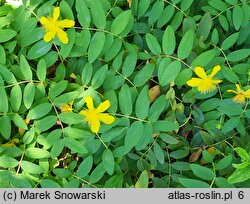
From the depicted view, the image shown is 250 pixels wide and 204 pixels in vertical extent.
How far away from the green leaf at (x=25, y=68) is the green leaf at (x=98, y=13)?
0.30 metres

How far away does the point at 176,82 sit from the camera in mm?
1621

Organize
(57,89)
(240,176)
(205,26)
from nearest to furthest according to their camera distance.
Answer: (240,176)
(57,89)
(205,26)

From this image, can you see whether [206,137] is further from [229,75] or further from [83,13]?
[83,13]

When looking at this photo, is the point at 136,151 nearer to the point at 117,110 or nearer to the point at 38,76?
the point at 117,110

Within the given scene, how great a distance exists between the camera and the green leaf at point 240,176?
1503 millimetres

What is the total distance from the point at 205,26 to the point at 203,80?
0.86ft

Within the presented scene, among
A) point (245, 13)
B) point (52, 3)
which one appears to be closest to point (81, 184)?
point (52, 3)

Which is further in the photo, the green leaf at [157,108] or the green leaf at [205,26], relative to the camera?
the green leaf at [205,26]

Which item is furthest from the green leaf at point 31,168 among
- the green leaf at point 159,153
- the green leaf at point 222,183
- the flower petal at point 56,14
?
the green leaf at point 222,183

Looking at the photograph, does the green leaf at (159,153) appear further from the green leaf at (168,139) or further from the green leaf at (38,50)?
the green leaf at (38,50)

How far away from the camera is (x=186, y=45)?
1.59 meters

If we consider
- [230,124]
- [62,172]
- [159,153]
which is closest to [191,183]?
[159,153]

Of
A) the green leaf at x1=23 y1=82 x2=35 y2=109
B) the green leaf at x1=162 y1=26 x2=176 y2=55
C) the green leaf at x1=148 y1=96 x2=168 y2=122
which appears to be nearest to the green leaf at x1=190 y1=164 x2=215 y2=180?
the green leaf at x1=148 y1=96 x2=168 y2=122

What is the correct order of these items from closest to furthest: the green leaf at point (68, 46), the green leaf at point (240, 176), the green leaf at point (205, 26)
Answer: the green leaf at point (240, 176)
the green leaf at point (68, 46)
the green leaf at point (205, 26)
